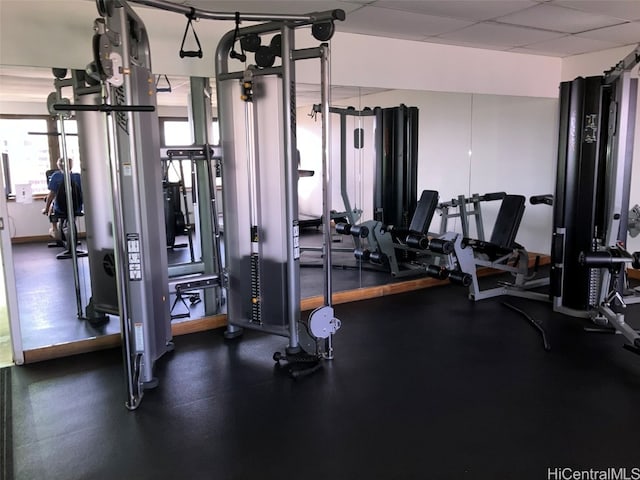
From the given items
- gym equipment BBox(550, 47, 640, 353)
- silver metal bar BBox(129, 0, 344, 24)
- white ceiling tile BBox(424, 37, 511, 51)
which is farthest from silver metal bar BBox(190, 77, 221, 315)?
gym equipment BBox(550, 47, 640, 353)

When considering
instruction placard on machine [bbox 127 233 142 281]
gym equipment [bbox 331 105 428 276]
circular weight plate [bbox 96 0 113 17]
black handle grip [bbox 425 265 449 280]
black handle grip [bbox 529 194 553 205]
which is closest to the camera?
circular weight plate [bbox 96 0 113 17]

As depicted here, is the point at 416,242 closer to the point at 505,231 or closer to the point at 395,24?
the point at 505,231

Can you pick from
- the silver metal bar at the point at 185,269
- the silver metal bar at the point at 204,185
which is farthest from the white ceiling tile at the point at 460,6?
the silver metal bar at the point at 185,269

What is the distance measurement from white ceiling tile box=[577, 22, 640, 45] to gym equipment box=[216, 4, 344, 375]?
297 cm

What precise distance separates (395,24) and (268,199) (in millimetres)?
1904

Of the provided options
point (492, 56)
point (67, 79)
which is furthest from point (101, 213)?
point (492, 56)

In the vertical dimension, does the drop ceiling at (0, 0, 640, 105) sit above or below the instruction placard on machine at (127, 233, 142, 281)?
above

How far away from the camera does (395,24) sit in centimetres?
410

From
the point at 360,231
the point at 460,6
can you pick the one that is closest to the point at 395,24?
the point at 460,6

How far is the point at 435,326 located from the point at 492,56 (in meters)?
3.03

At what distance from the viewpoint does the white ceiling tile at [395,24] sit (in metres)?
3.79

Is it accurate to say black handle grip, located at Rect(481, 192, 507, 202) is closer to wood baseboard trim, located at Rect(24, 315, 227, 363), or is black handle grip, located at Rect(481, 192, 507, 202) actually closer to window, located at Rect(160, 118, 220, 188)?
window, located at Rect(160, 118, 220, 188)

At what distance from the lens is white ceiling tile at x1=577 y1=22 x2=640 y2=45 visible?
171 inches

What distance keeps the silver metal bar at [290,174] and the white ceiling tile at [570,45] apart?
3.07m
